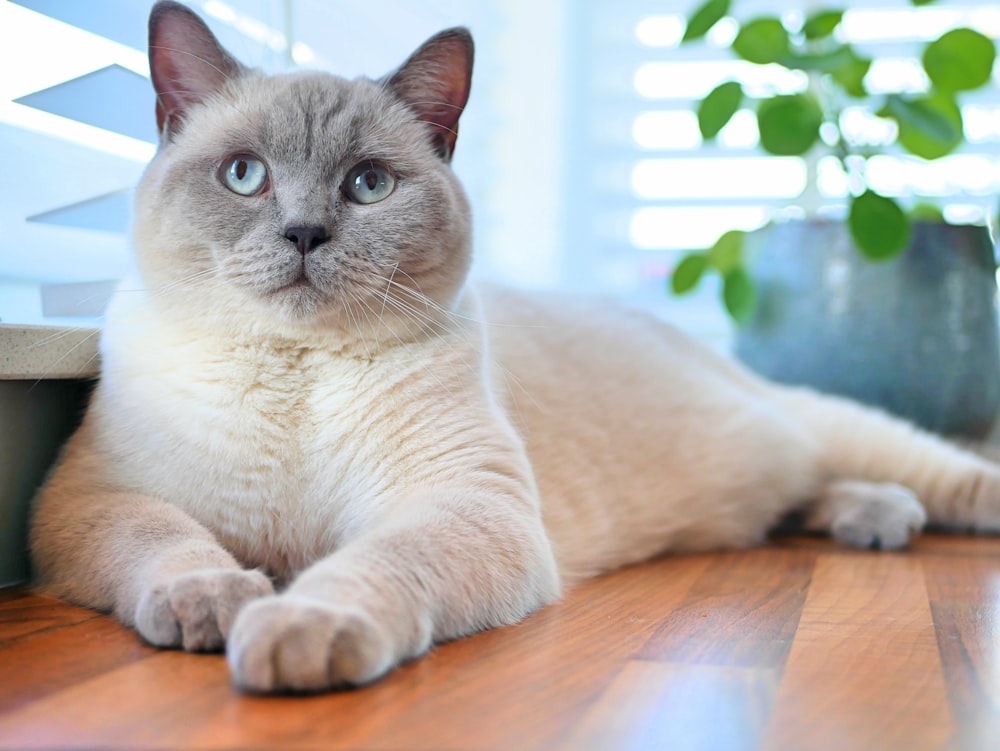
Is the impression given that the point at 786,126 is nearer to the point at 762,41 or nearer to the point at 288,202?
the point at 762,41

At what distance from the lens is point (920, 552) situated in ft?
6.82

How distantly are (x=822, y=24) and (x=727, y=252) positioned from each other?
2.31 feet

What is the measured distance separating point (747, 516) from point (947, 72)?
135 cm

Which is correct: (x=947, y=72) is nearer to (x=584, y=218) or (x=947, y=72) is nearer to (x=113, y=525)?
(x=584, y=218)

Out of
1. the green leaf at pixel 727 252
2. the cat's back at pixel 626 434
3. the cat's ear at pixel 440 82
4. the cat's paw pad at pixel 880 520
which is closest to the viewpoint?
the cat's ear at pixel 440 82

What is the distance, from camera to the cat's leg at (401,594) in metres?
1.00

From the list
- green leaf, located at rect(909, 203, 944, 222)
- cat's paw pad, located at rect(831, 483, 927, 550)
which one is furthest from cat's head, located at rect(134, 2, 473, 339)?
green leaf, located at rect(909, 203, 944, 222)

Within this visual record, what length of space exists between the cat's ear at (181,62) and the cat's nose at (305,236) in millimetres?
379

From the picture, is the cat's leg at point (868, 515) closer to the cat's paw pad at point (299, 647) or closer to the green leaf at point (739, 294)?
the green leaf at point (739, 294)

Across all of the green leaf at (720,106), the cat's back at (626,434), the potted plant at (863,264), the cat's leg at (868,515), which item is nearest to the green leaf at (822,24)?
the potted plant at (863,264)

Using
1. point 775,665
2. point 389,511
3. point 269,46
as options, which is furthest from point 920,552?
point 269,46

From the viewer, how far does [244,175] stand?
1484 mm

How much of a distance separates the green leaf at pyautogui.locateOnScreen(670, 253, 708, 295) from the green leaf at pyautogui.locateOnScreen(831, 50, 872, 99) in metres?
0.64

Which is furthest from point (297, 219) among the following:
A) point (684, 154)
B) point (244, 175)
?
point (684, 154)
